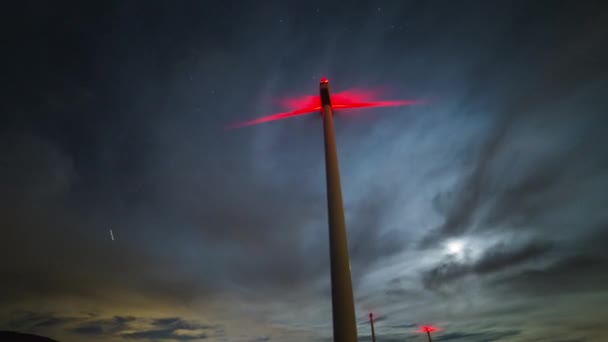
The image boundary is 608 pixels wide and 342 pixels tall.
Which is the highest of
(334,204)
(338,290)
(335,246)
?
(334,204)

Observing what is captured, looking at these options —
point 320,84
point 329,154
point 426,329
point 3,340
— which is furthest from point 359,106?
point 3,340

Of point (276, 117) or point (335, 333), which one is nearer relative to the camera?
point (335, 333)

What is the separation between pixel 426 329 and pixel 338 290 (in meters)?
65.8

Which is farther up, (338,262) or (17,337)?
(338,262)

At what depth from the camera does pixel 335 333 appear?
18.2m

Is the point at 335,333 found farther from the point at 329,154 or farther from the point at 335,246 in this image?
the point at 329,154

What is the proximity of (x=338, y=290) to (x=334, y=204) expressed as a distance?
6.02m

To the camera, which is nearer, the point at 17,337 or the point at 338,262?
the point at 338,262

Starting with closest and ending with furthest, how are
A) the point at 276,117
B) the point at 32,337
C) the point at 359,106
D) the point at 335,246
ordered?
the point at 335,246
the point at 276,117
the point at 359,106
the point at 32,337

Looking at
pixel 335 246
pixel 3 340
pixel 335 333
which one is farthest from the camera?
pixel 3 340

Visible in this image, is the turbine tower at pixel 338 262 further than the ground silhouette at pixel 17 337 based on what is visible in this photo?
No

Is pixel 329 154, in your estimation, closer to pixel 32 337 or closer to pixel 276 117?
pixel 276 117

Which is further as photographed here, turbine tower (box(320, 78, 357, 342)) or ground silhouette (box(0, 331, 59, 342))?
ground silhouette (box(0, 331, 59, 342))

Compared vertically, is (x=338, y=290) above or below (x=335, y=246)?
below
